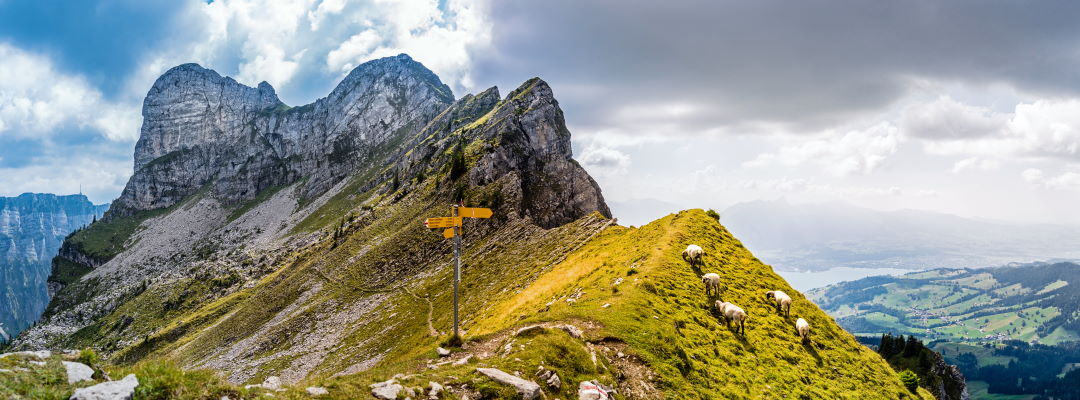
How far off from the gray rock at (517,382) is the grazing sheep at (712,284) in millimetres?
19203

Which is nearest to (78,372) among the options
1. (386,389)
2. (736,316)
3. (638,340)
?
(386,389)

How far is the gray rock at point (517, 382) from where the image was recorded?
53.6 feet

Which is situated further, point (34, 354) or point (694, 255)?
point (694, 255)

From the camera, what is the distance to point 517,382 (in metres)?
16.9

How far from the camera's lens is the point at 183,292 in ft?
579

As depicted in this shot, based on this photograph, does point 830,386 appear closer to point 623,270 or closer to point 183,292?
point 623,270

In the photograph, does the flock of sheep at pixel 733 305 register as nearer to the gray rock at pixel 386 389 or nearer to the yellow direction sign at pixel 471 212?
the yellow direction sign at pixel 471 212

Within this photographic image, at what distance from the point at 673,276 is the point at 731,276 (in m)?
7.14

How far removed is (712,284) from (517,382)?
20.2m

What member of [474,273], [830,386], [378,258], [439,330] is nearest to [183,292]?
[378,258]

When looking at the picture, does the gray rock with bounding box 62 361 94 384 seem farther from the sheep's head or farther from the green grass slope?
the sheep's head

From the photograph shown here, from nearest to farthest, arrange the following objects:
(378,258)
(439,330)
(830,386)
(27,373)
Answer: (27,373), (830,386), (439,330), (378,258)

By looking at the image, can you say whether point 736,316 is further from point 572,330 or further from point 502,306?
point 502,306

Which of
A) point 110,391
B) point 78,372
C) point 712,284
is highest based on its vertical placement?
point 712,284
